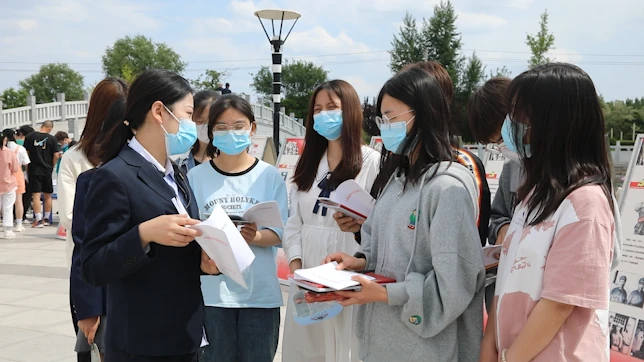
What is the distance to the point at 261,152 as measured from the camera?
7.71 metres

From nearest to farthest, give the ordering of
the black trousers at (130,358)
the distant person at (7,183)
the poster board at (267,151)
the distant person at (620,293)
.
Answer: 1. the black trousers at (130,358)
2. the distant person at (620,293)
3. the poster board at (267,151)
4. the distant person at (7,183)

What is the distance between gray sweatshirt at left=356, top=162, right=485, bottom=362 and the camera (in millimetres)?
1884

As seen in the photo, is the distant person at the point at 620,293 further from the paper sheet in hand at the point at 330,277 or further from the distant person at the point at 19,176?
the distant person at the point at 19,176

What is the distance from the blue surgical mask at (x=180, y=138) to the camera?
2162 millimetres

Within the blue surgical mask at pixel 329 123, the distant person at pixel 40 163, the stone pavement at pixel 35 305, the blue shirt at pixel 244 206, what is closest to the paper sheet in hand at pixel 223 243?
the blue shirt at pixel 244 206

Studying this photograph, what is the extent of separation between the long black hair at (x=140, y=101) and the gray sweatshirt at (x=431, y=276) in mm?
917

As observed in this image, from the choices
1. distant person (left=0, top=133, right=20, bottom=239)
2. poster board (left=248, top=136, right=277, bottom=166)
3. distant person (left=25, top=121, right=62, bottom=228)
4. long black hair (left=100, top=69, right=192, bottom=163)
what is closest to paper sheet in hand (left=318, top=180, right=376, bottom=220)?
long black hair (left=100, top=69, right=192, bottom=163)

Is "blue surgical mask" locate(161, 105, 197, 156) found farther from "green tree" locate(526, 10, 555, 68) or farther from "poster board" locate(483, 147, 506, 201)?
"green tree" locate(526, 10, 555, 68)

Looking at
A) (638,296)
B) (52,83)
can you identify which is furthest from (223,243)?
(52,83)

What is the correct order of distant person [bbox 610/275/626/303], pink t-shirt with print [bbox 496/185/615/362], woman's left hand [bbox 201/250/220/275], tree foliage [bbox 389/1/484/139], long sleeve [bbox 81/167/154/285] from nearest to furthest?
pink t-shirt with print [bbox 496/185/615/362], long sleeve [bbox 81/167/154/285], woman's left hand [bbox 201/250/220/275], distant person [bbox 610/275/626/303], tree foliage [bbox 389/1/484/139]

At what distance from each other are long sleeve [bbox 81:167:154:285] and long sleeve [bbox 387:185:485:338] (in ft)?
2.70

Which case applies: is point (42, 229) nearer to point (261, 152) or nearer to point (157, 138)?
point (261, 152)

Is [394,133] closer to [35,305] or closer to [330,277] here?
[330,277]

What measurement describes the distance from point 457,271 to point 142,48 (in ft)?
241
